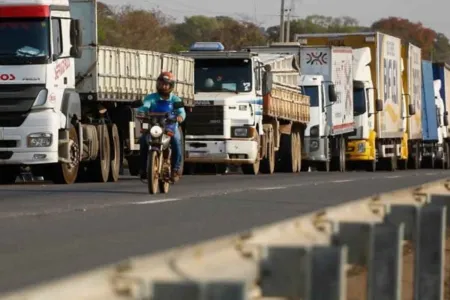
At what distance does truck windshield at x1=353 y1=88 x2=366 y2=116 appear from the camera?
44812mm

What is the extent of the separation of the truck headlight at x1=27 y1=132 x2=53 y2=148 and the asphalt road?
230 centimetres

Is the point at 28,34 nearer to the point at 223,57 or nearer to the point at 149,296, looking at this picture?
the point at 223,57

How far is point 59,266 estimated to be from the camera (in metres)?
10.6

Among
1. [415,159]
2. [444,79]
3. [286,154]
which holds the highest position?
[444,79]

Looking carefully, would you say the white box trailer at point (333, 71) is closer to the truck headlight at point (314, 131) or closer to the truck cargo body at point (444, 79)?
the truck headlight at point (314, 131)

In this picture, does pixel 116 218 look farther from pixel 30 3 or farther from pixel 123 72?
pixel 123 72

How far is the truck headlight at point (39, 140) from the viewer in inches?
953

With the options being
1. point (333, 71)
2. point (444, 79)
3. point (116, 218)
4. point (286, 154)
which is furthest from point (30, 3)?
point (444, 79)

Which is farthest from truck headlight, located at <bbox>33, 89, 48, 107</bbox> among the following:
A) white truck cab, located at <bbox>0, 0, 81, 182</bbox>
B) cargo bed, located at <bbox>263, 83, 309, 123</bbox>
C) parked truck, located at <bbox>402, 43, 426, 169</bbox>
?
parked truck, located at <bbox>402, 43, 426, 169</bbox>

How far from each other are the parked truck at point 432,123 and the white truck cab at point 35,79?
31.2 m

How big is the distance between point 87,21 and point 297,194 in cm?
781

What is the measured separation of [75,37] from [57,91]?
110 centimetres

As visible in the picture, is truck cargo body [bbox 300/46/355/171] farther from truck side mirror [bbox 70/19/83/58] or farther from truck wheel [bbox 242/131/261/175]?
truck side mirror [bbox 70/19/83/58]

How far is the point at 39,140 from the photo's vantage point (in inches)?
955
